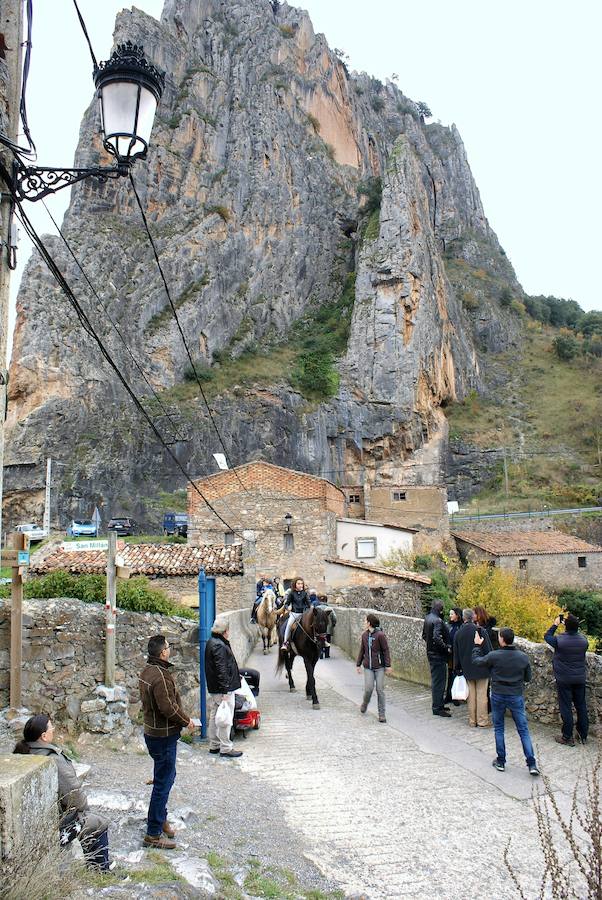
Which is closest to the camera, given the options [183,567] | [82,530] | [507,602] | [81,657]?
[81,657]

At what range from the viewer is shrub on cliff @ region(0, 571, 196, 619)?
8.24m

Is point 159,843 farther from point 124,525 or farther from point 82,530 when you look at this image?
point 124,525

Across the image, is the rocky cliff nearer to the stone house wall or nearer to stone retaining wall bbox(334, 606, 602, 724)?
the stone house wall

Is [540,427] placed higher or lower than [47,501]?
higher

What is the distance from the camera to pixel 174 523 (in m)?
36.3

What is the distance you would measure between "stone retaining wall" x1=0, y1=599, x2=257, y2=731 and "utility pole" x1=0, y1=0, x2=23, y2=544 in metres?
4.20

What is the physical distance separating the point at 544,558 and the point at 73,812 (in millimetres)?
34423

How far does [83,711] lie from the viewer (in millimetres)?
7301

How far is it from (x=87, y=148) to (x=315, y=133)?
27.3 meters

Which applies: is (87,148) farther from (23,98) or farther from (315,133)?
(23,98)

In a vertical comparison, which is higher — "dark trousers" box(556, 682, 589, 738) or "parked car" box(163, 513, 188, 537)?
"parked car" box(163, 513, 188, 537)

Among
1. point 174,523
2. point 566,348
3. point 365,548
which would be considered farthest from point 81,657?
point 566,348

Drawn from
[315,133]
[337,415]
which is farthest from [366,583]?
[315,133]

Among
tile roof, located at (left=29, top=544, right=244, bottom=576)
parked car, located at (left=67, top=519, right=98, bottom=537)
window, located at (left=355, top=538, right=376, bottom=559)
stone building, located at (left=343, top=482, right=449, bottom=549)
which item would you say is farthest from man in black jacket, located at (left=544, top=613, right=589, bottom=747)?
parked car, located at (left=67, top=519, right=98, bottom=537)
